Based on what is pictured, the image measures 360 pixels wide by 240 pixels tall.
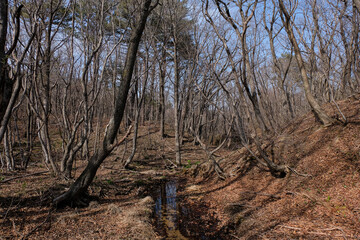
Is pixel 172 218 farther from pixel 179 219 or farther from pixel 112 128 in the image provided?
pixel 112 128

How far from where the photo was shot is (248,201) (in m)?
5.99

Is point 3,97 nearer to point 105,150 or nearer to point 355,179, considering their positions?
point 105,150

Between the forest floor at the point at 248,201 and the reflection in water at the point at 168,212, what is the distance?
231mm

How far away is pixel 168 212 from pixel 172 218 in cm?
49

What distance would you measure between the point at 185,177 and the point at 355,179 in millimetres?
7419

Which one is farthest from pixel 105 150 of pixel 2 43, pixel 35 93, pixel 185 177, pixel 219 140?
pixel 219 140

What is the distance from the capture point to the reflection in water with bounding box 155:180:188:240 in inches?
201

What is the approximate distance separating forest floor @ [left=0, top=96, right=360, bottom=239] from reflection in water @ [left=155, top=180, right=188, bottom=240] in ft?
0.76

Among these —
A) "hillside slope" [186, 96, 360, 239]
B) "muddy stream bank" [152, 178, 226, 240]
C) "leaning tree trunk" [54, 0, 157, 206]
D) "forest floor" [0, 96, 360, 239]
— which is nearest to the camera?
"hillside slope" [186, 96, 360, 239]

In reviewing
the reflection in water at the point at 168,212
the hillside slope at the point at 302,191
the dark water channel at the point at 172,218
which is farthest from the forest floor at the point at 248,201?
the reflection in water at the point at 168,212

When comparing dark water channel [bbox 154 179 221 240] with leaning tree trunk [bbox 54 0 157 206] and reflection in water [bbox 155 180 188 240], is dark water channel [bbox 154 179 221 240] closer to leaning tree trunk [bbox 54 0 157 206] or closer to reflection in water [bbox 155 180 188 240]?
reflection in water [bbox 155 180 188 240]

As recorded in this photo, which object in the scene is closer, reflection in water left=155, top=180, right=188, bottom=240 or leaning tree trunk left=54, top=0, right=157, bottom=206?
reflection in water left=155, top=180, right=188, bottom=240

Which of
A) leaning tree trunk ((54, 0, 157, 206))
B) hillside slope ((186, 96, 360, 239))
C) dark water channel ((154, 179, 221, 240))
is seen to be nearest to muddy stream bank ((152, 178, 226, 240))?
dark water channel ((154, 179, 221, 240))

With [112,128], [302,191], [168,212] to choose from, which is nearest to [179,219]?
[168,212]
